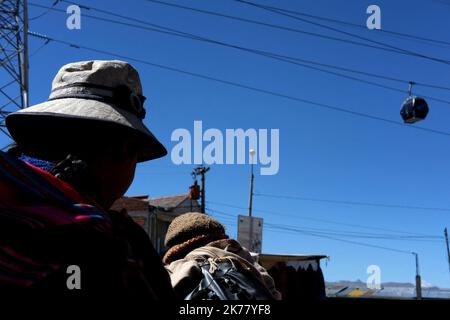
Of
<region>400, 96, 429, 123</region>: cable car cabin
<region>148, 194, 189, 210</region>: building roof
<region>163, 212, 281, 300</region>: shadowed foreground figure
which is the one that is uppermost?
<region>148, 194, 189, 210</region>: building roof

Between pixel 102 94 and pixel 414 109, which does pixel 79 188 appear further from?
pixel 414 109

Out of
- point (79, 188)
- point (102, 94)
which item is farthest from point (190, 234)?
point (79, 188)

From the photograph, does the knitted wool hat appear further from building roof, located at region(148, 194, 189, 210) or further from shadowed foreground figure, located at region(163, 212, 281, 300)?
building roof, located at region(148, 194, 189, 210)

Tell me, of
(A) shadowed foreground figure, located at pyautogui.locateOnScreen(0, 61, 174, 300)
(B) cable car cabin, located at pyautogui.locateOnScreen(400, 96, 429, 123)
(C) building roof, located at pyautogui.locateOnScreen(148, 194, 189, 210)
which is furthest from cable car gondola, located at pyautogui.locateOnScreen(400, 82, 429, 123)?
(C) building roof, located at pyautogui.locateOnScreen(148, 194, 189, 210)

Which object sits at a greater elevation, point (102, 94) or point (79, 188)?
point (102, 94)

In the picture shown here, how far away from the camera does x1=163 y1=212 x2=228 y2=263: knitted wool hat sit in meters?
2.30

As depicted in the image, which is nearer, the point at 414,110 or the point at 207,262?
the point at 207,262

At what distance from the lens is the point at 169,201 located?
41.1m

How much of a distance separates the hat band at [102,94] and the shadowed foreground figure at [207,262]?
0.64 m

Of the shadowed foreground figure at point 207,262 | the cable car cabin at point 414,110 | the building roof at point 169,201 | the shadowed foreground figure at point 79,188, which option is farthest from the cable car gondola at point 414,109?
the building roof at point 169,201

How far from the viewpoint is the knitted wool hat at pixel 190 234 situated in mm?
2299

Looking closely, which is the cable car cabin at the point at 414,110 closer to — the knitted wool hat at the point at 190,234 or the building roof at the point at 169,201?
the knitted wool hat at the point at 190,234

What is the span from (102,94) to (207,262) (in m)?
0.85

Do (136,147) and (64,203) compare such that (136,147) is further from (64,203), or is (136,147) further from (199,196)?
(199,196)
